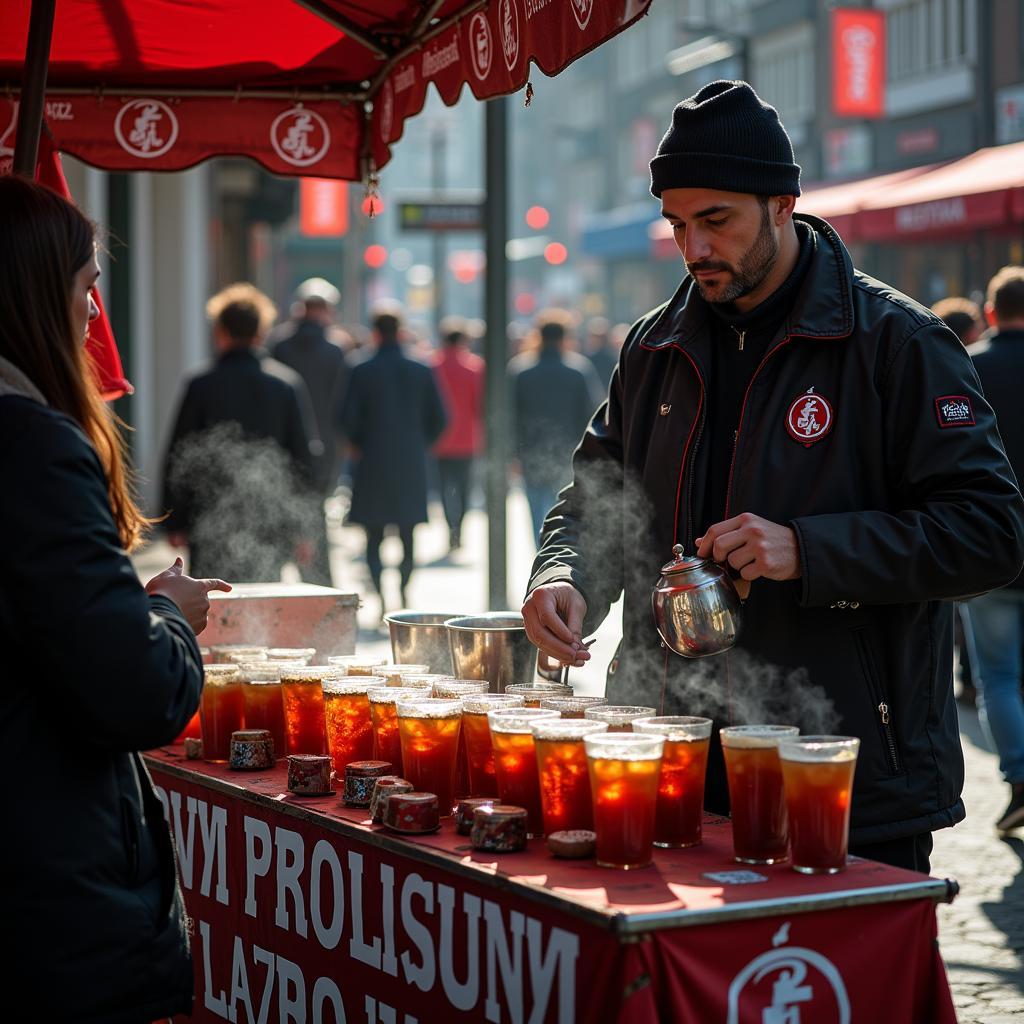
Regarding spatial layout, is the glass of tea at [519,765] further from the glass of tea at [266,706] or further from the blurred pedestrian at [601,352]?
the blurred pedestrian at [601,352]

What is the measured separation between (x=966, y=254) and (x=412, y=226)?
16330 millimetres

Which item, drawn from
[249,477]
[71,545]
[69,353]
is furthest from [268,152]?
[249,477]

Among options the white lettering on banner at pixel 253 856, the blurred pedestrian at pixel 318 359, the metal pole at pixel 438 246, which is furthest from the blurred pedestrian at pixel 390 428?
the metal pole at pixel 438 246

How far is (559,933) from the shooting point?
2559mm

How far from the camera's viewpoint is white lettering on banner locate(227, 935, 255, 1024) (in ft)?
11.5

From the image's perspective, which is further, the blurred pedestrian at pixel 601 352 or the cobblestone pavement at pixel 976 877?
the blurred pedestrian at pixel 601 352

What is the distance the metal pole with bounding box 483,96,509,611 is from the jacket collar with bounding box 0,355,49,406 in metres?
5.28

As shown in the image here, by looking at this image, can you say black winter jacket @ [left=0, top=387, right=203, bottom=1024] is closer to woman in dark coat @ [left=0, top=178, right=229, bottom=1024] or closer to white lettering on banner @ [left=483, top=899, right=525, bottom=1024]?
woman in dark coat @ [left=0, top=178, right=229, bottom=1024]

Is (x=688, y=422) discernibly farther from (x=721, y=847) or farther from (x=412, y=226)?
(x=412, y=226)

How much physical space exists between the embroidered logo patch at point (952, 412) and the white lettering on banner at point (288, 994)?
1.77 metres

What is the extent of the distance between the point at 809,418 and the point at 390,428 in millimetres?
8353

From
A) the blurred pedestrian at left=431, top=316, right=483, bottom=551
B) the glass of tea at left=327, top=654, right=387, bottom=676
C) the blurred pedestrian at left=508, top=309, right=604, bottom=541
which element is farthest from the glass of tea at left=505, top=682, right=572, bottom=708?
the blurred pedestrian at left=431, top=316, right=483, bottom=551

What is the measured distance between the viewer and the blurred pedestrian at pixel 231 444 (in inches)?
335

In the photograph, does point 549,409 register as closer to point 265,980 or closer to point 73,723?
point 265,980
